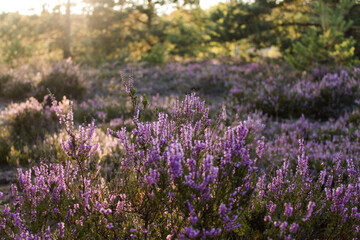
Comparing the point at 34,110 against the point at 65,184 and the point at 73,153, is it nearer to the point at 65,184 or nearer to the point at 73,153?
the point at 65,184

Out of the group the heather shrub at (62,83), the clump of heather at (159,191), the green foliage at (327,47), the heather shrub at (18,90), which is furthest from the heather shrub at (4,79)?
the green foliage at (327,47)

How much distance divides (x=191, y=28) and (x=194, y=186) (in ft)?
72.0

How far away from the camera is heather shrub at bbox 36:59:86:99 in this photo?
8.37m

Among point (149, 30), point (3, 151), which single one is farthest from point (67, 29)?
point (3, 151)

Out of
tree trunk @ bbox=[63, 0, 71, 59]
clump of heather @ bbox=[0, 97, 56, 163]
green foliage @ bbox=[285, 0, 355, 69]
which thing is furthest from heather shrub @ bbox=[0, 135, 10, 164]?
tree trunk @ bbox=[63, 0, 71, 59]

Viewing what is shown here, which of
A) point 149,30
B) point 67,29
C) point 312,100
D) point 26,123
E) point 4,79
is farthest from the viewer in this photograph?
point 149,30

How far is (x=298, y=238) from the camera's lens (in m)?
1.82

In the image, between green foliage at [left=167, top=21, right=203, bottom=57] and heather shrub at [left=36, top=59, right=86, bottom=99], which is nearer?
heather shrub at [left=36, top=59, right=86, bottom=99]

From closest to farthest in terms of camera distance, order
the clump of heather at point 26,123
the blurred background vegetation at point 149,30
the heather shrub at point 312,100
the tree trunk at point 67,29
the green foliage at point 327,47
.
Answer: the clump of heather at point 26,123
the heather shrub at point 312,100
the green foliage at point 327,47
the blurred background vegetation at point 149,30
the tree trunk at point 67,29

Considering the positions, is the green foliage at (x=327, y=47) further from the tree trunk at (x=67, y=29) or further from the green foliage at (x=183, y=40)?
the tree trunk at (x=67, y=29)

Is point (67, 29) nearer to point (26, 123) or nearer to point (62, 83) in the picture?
point (62, 83)

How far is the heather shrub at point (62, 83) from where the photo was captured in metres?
8.37

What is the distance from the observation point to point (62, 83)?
28.3 feet

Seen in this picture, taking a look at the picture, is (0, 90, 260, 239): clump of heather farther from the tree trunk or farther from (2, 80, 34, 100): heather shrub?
the tree trunk
